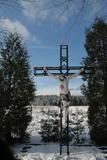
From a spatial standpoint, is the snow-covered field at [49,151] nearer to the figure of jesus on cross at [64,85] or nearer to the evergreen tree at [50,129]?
the evergreen tree at [50,129]

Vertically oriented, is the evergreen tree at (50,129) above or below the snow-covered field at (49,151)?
above

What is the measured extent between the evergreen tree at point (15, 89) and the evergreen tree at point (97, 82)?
278 cm

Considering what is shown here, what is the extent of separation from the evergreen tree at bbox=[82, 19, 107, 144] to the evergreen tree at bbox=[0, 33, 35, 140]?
2.78m

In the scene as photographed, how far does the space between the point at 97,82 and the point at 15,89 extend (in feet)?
12.7

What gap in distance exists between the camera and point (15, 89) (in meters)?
18.7

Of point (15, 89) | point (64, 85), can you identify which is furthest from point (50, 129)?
point (64, 85)

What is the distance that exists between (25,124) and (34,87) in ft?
5.85

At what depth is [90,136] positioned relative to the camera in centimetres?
1881

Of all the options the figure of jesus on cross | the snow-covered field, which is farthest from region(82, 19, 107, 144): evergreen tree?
the figure of jesus on cross

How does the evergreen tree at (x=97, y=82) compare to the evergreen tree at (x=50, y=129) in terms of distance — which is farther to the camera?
the evergreen tree at (x=50, y=129)

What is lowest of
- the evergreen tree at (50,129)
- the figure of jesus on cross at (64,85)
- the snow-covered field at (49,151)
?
the snow-covered field at (49,151)

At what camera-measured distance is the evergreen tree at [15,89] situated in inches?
719

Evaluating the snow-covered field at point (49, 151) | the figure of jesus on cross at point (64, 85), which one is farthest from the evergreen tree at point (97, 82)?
the figure of jesus on cross at point (64, 85)

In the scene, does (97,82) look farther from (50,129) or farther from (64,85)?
(64,85)
